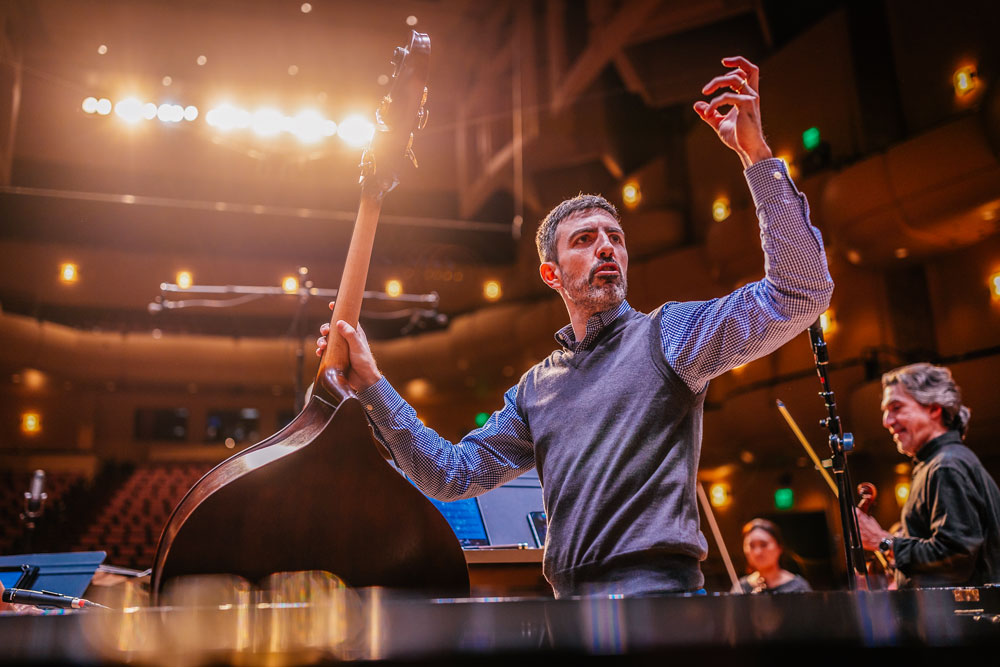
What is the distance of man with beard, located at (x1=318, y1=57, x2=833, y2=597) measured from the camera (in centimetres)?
127

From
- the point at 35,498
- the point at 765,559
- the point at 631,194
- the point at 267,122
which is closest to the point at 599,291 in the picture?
the point at 765,559

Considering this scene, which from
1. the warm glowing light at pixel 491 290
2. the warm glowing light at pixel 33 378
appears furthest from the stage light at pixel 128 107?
the warm glowing light at pixel 491 290

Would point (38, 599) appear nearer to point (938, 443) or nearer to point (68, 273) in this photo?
point (938, 443)

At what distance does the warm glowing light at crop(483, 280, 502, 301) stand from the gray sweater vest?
32.4ft

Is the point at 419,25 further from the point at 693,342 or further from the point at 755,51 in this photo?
the point at 693,342

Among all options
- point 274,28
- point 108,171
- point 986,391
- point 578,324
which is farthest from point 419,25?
point 578,324

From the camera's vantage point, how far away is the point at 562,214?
A: 1.73 m

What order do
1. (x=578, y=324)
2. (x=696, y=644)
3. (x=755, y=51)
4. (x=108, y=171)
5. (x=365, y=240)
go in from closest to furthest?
(x=696, y=644) < (x=365, y=240) < (x=578, y=324) < (x=755, y=51) < (x=108, y=171)

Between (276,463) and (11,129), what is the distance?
7.51 m

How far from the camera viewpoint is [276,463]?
39.5 inches

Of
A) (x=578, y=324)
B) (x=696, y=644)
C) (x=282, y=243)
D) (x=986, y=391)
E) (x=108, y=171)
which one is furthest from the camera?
(x=282, y=243)

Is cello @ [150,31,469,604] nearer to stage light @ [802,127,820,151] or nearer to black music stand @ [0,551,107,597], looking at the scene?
black music stand @ [0,551,107,597]

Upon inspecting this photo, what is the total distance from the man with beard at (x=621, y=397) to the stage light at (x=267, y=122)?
694 centimetres

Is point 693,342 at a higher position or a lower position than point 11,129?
lower
